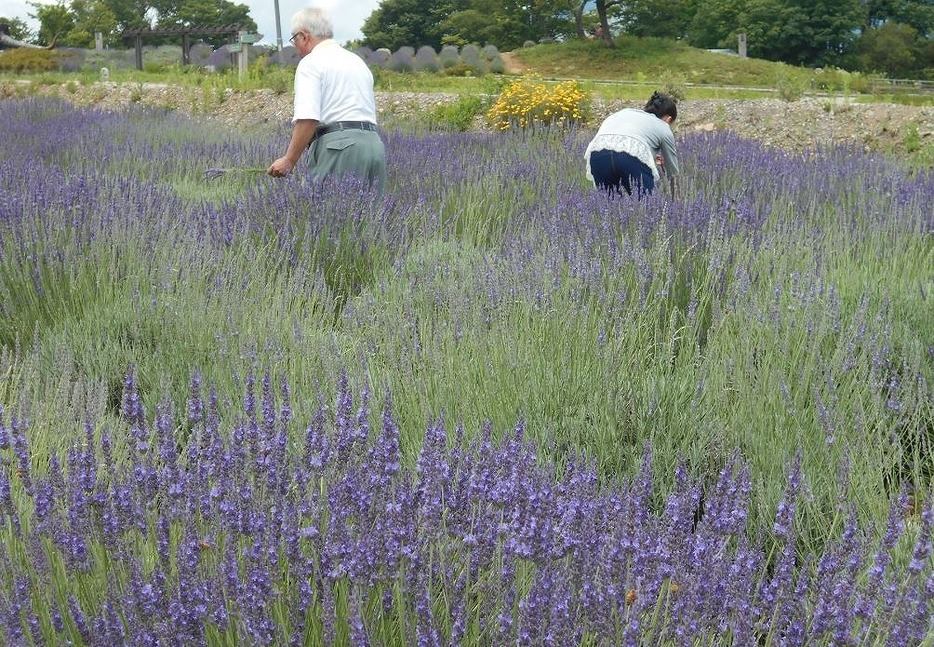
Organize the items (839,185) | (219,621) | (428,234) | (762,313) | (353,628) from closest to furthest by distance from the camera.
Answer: (353,628)
(219,621)
(762,313)
(428,234)
(839,185)

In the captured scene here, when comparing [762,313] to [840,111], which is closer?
[762,313]

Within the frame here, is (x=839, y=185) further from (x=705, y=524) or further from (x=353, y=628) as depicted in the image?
(x=353, y=628)

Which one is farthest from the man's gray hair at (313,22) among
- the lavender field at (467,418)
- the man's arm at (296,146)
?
the lavender field at (467,418)

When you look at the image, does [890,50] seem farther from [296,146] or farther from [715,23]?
[296,146]

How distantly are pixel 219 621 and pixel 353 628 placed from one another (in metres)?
0.28

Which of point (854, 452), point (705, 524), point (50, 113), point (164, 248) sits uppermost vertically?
point (50, 113)

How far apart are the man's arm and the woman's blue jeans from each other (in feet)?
6.22

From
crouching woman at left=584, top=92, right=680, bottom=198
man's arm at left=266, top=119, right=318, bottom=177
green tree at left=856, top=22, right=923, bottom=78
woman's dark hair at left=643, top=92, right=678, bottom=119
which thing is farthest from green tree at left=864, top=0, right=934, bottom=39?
man's arm at left=266, top=119, right=318, bottom=177

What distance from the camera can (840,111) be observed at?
12359 millimetres

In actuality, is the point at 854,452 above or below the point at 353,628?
below

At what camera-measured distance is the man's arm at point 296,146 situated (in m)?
5.12

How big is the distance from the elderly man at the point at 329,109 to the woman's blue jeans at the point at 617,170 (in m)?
1.55

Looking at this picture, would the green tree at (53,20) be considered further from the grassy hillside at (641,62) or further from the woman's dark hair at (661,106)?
the woman's dark hair at (661,106)

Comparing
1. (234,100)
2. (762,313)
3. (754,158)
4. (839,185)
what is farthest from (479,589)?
(234,100)
